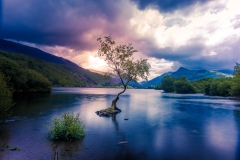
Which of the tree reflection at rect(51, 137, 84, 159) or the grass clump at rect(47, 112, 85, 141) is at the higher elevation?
the grass clump at rect(47, 112, 85, 141)

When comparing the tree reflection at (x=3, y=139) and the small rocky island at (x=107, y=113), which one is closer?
the tree reflection at (x=3, y=139)

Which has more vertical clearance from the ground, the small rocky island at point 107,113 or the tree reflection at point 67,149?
the small rocky island at point 107,113

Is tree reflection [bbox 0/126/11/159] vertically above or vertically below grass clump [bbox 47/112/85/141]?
below

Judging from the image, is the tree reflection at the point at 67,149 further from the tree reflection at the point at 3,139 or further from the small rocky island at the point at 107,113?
the small rocky island at the point at 107,113

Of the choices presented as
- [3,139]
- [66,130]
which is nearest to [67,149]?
[66,130]

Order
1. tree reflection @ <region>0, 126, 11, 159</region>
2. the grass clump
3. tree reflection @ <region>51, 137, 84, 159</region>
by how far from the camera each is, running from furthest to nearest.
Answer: the grass clump < tree reflection @ <region>0, 126, 11, 159</region> < tree reflection @ <region>51, 137, 84, 159</region>

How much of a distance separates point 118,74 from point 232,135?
3258 cm

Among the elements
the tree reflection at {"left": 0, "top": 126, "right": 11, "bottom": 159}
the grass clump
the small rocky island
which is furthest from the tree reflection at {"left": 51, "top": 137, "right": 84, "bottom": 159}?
the small rocky island

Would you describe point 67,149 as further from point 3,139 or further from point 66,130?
point 3,139

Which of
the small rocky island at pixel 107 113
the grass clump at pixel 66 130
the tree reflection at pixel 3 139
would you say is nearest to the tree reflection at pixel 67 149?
the grass clump at pixel 66 130

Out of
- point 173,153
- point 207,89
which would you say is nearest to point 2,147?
point 173,153

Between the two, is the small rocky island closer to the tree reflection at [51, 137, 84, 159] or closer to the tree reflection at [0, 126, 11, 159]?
the tree reflection at [0, 126, 11, 159]

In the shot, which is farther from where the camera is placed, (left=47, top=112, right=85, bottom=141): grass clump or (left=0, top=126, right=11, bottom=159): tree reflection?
(left=47, top=112, right=85, bottom=141): grass clump

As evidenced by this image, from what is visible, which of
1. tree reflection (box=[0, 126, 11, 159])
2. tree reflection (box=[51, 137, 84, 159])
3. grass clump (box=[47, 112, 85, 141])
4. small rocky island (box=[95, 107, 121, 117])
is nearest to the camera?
tree reflection (box=[51, 137, 84, 159])
